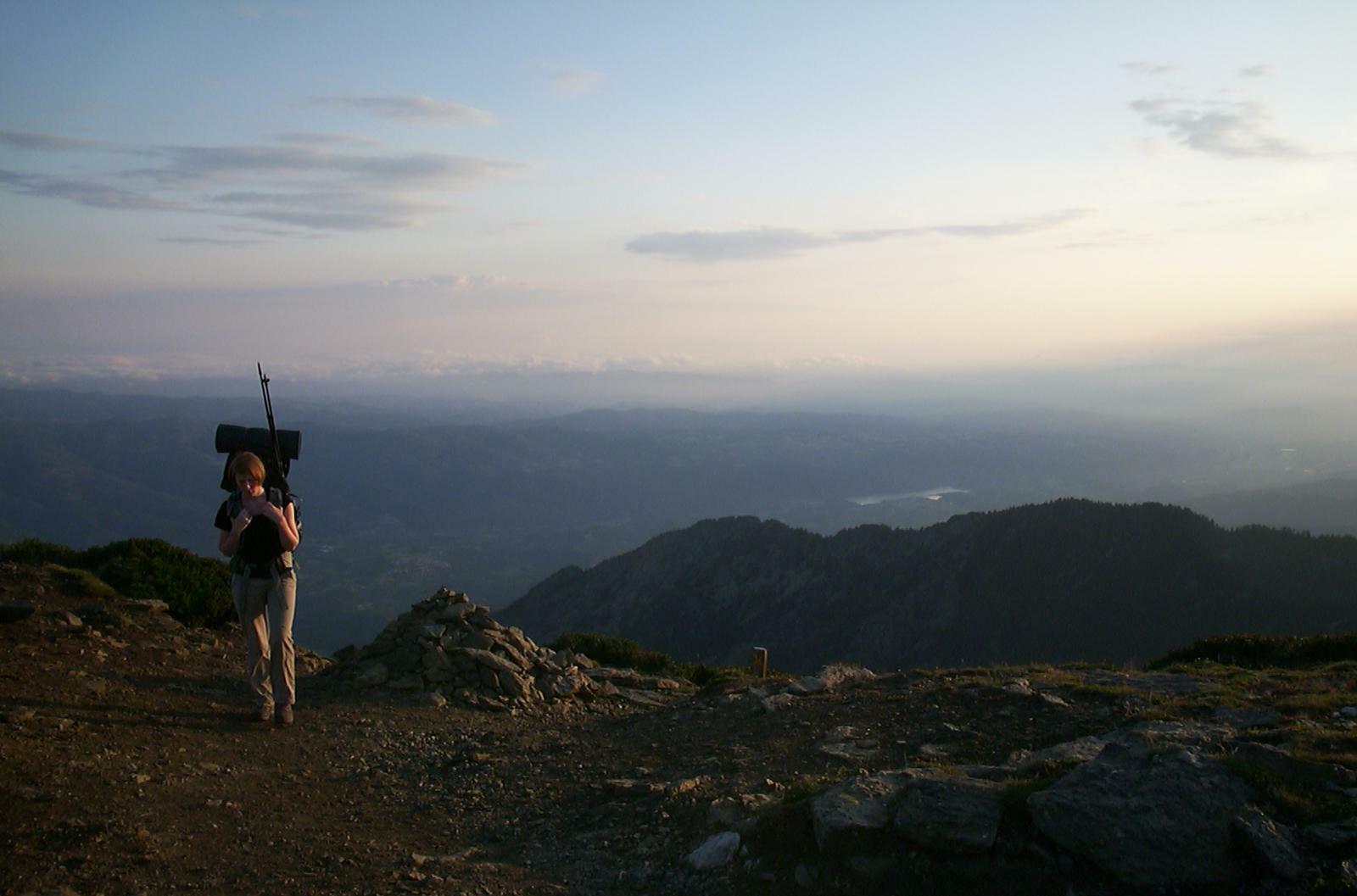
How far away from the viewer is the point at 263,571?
8258 mm

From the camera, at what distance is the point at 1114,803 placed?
5.19 meters

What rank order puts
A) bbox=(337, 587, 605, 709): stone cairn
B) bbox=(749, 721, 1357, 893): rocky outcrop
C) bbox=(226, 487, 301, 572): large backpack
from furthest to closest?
bbox=(337, 587, 605, 709): stone cairn → bbox=(226, 487, 301, 572): large backpack → bbox=(749, 721, 1357, 893): rocky outcrop

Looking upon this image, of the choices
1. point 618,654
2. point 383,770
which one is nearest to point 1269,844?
point 383,770

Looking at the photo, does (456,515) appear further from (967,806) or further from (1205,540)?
(967,806)

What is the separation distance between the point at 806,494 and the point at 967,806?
14597cm

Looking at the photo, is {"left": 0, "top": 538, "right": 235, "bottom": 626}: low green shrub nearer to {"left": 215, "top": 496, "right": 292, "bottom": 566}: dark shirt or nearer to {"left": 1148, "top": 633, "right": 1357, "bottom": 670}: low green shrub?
{"left": 215, "top": 496, "right": 292, "bottom": 566}: dark shirt

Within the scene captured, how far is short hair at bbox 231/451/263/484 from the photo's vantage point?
25.8 feet

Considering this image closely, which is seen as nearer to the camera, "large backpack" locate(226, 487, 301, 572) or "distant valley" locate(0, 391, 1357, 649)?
"large backpack" locate(226, 487, 301, 572)

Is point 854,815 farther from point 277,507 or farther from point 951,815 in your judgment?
point 277,507

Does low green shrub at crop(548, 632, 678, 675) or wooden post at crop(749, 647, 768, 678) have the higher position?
wooden post at crop(749, 647, 768, 678)

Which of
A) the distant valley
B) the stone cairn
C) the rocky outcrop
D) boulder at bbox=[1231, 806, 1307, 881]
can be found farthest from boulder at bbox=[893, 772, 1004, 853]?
the distant valley

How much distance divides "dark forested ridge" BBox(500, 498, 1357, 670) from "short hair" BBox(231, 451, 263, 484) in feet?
103

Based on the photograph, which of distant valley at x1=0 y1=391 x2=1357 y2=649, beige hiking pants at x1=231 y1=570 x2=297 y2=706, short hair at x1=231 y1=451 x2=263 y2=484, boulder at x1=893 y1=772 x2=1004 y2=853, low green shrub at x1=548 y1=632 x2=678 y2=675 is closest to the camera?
boulder at x1=893 y1=772 x2=1004 y2=853

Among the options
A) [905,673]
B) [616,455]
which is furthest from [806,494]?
[905,673]
